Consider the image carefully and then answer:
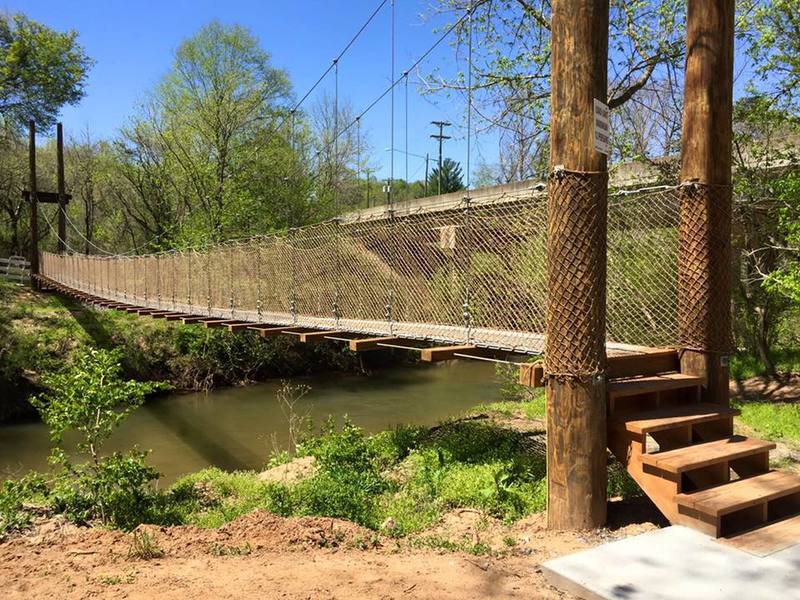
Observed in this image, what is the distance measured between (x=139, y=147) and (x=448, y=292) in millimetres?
18119

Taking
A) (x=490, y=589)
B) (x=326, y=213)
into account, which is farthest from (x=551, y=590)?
(x=326, y=213)

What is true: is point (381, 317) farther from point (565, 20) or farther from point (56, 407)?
point (565, 20)

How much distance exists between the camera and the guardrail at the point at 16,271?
17.4m

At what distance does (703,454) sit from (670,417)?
0.26 meters

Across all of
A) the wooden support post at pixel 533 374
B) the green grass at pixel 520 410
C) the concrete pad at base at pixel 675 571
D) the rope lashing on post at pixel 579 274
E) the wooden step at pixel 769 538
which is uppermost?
the rope lashing on post at pixel 579 274

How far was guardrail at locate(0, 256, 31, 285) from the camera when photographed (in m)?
17.4

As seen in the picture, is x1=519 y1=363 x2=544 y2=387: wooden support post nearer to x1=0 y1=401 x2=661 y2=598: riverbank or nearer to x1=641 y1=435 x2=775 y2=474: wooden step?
x1=641 y1=435 x2=775 y2=474: wooden step

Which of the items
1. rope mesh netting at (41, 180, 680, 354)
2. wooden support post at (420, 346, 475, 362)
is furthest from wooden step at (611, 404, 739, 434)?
wooden support post at (420, 346, 475, 362)

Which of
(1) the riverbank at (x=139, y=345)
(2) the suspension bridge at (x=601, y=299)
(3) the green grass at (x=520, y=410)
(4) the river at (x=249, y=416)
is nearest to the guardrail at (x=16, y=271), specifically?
(1) the riverbank at (x=139, y=345)

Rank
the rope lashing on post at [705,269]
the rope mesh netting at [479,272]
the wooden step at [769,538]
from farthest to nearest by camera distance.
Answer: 1. the rope mesh netting at [479,272]
2. the rope lashing on post at [705,269]
3. the wooden step at [769,538]

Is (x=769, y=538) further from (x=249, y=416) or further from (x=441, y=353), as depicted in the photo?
(x=249, y=416)

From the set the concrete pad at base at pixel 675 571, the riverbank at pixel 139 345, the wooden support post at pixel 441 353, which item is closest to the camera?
the concrete pad at base at pixel 675 571

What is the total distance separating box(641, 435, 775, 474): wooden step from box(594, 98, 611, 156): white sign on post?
1406 mm

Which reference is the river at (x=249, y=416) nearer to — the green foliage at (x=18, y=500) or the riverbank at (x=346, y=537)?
the green foliage at (x=18, y=500)
